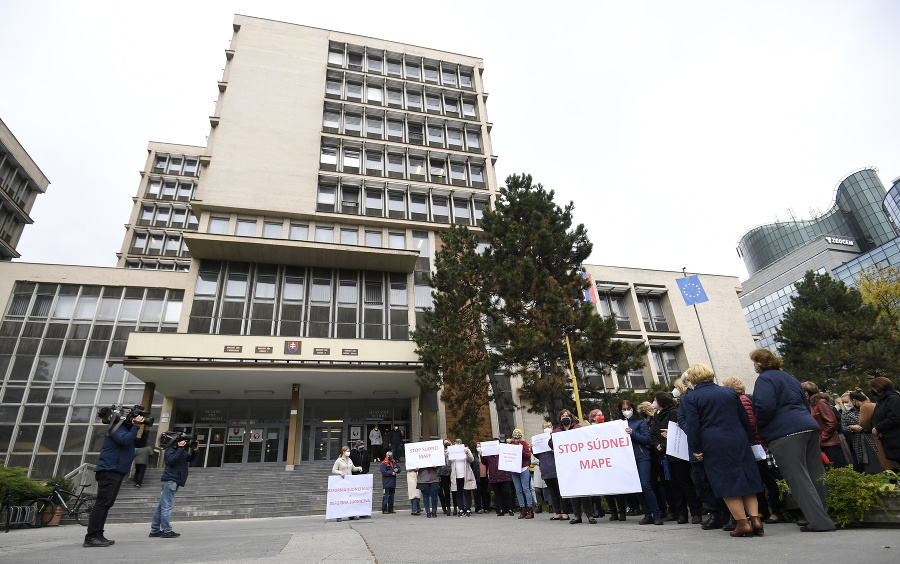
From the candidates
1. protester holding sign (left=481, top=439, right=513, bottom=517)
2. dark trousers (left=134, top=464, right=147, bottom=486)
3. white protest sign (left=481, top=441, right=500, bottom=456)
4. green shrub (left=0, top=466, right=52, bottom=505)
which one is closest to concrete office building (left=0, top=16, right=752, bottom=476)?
dark trousers (left=134, top=464, right=147, bottom=486)

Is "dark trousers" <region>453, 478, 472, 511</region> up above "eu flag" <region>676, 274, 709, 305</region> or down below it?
below

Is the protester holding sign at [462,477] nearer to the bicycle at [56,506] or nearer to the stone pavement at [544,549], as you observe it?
the stone pavement at [544,549]

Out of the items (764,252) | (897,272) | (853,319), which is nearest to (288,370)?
(853,319)

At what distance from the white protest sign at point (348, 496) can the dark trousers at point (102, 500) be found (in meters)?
5.30

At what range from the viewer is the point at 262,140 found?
95.7ft

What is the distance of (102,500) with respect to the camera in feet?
22.3

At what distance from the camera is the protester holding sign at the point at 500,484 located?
410 inches

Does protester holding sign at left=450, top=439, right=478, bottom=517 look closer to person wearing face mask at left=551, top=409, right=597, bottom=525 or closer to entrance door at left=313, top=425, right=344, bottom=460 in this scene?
person wearing face mask at left=551, top=409, right=597, bottom=525

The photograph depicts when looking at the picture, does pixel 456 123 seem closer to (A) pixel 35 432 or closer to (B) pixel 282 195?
(B) pixel 282 195

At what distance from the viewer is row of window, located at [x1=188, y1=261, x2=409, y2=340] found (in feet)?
Result: 78.0

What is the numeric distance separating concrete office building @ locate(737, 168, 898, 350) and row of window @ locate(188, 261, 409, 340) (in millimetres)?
53490

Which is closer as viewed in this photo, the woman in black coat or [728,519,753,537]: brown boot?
Result: [728,519,753,537]: brown boot

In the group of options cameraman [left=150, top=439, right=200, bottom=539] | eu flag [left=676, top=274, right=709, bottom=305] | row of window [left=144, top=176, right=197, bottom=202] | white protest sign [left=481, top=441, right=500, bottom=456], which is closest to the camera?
cameraman [left=150, top=439, right=200, bottom=539]

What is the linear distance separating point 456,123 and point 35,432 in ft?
99.0
